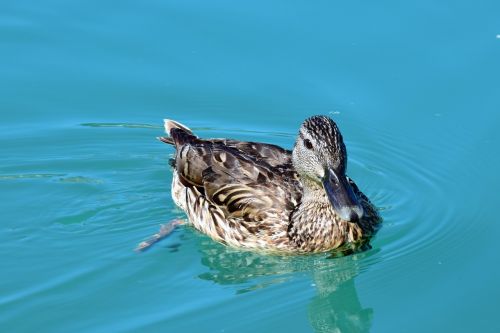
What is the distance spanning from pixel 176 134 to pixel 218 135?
1.02 metres

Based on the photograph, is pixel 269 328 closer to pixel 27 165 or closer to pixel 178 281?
pixel 178 281

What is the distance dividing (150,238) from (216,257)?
2.25 feet

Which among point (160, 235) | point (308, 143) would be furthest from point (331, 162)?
point (160, 235)

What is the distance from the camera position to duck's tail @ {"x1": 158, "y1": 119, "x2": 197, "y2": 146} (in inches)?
449

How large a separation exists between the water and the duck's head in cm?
69

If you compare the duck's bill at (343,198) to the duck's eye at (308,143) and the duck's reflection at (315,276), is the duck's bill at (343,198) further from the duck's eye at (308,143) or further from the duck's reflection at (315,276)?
the duck's reflection at (315,276)

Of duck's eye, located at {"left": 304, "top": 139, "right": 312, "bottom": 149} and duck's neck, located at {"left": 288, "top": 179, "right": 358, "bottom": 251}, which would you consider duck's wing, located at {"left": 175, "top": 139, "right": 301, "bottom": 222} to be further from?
duck's eye, located at {"left": 304, "top": 139, "right": 312, "bottom": 149}

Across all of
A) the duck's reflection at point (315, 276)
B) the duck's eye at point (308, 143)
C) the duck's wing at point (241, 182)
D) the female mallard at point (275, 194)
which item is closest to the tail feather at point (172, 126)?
the female mallard at point (275, 194)

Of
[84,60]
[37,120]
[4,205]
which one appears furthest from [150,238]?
[84,60]

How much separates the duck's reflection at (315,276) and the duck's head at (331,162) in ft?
2.09

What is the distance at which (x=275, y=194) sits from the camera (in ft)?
34.7

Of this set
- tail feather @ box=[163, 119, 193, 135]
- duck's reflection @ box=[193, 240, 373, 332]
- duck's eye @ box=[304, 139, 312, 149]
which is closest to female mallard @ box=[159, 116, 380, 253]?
duck's eye @ box=[304, 139, 312, 149]

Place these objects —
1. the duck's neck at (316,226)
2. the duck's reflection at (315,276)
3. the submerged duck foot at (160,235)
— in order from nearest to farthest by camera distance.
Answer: the duck's reflection at (315,276) → the duck's neck at (316,226) → the submerged duck foot at (160,235)

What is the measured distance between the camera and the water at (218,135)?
9.41 m
